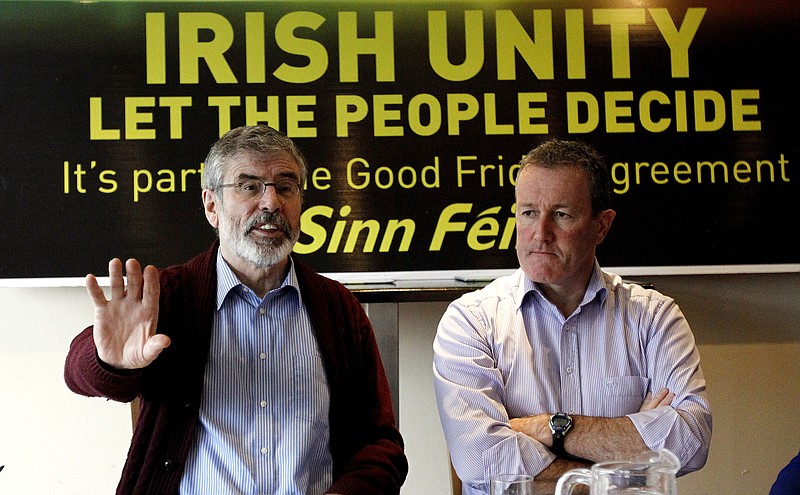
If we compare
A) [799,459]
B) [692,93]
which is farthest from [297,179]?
[692,93]

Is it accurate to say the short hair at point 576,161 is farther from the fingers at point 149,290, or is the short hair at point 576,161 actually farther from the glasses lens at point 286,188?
the fingers at point 149,290

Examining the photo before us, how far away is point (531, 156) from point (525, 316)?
0.46m

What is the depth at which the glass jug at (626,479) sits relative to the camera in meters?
1.31

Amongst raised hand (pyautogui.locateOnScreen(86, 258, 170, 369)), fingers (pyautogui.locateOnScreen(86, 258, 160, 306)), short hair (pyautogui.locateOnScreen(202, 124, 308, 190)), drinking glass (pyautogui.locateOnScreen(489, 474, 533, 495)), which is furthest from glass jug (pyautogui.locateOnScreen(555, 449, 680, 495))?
short hair (pyautogui.locateOnScreen(202, 124, 308, 190))

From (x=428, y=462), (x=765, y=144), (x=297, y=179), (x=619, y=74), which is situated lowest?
(x=428, y=462)

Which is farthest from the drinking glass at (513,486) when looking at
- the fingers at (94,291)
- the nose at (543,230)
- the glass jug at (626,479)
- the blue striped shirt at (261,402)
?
the nose at (543,230)

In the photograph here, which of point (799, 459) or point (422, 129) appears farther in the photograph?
point (422, 129)

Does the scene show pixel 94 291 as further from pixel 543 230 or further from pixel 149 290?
pixel 543 230

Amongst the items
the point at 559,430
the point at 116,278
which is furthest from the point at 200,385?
the point at 559,430

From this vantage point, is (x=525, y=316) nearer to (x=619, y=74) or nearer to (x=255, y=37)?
(x=619, y=74)

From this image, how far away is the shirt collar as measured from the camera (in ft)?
7.81

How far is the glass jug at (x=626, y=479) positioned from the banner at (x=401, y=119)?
Result: 208 centimetres

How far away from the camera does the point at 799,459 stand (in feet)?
6.93

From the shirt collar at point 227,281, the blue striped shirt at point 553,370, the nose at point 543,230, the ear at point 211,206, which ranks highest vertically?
the ear at point 211,206
